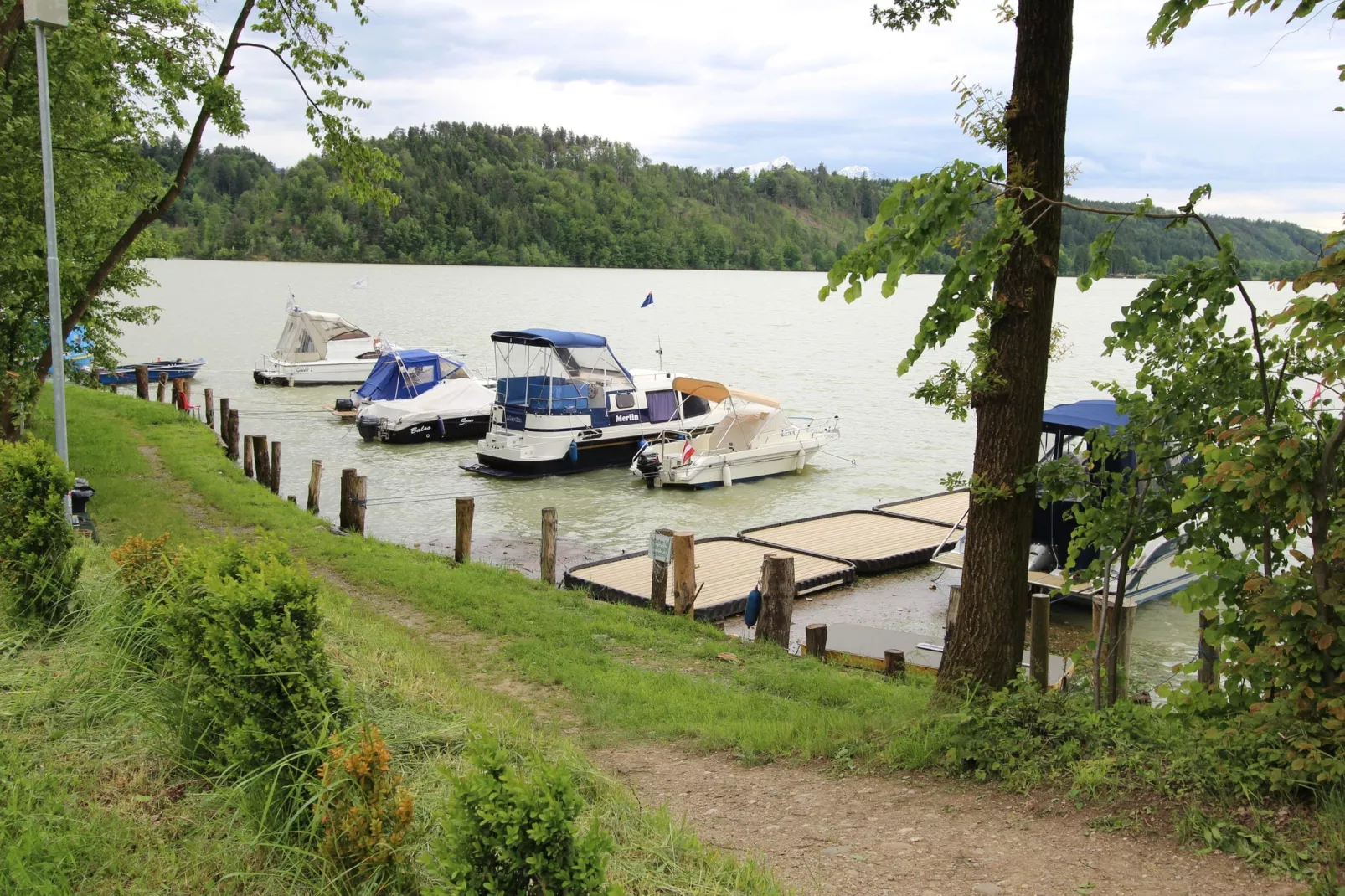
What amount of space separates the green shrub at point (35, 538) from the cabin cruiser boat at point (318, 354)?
120 ft

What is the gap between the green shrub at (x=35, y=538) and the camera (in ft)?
22.4

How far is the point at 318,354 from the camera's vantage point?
143 ft

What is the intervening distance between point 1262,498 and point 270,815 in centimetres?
437

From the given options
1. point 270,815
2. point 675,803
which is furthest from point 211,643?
point 675,803

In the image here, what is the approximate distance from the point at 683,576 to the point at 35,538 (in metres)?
6.89

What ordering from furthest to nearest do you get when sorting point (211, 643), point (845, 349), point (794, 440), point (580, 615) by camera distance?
point (845, 349), point (794, 440), point (580, 615), point (211, 643)

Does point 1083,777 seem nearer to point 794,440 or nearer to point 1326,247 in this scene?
point 1326,247

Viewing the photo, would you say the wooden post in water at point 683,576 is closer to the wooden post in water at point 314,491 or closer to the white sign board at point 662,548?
the white sign board at point 662,548

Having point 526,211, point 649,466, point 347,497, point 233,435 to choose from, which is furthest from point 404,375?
point 526,211

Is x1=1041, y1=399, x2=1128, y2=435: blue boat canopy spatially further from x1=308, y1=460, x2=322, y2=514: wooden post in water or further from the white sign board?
x1=308, y1=460, x2=322, y2=514: wooden post in water

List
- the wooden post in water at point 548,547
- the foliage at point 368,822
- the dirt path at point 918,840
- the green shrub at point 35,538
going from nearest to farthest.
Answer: the foliage at point 368,822, the dirt path at point 918,840, the green shrub at point 35,538, the wooden post in water at point 548,547

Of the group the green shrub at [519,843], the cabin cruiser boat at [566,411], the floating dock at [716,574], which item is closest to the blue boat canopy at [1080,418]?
the floating dock at [716,574]

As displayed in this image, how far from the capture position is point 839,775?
6.21m

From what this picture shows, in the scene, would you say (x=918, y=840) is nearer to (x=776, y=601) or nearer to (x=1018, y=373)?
(x=1018, y=373)
